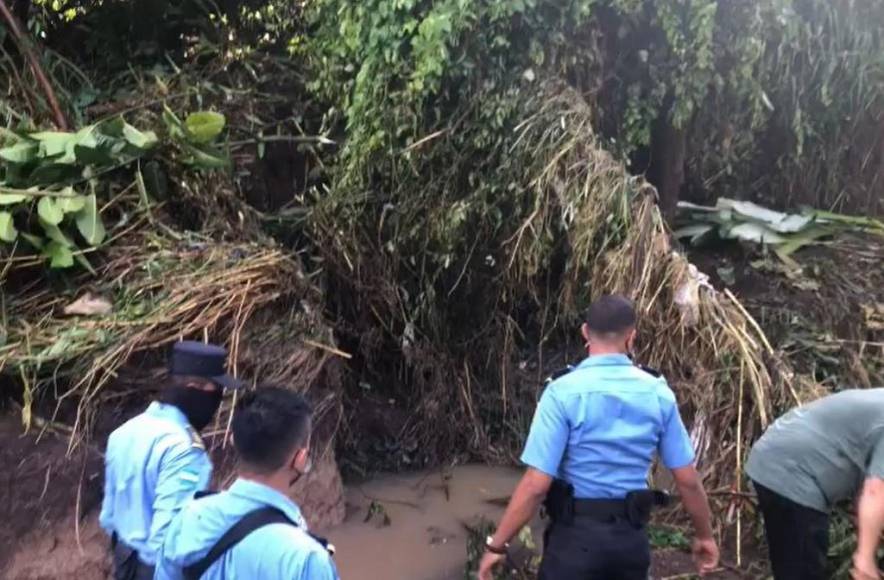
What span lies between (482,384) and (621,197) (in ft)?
7.59

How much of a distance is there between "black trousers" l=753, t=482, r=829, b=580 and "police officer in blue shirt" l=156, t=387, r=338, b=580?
2.10 metres

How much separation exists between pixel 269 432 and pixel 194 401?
108 cm

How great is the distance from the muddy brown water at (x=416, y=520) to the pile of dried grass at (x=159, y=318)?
3.46 ft

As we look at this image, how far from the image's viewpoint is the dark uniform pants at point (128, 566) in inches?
126

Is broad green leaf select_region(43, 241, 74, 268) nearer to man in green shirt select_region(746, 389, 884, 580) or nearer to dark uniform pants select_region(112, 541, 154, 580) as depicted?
dark uniform pants select_region(112, 541, 154, 580)

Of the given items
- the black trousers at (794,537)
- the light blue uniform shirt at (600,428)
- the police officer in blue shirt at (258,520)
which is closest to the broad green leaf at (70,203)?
the light blue uniform shirt at (600,428)

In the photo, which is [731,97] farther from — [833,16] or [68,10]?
[68,10]

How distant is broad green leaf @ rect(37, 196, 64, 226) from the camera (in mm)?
5246

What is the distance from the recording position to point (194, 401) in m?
3.29

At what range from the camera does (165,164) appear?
19.5 ft

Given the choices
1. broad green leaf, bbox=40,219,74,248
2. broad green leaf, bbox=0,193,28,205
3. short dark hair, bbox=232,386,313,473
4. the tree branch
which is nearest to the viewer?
short dark hair, bbox=232,386,313,473

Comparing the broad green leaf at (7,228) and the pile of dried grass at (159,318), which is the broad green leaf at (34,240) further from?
the pile of dried grass at (159,318)

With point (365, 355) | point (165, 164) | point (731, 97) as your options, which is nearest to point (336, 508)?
point (365, 355)

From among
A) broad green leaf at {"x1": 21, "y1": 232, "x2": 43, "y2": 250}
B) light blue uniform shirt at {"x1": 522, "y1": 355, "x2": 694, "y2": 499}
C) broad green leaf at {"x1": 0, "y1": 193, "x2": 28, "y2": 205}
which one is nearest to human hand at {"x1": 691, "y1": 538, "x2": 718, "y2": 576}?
light blue uniform shirt at {"x1": 522, "y1": 355, "x2": 694, "y2": 499}
